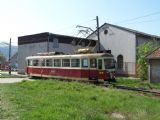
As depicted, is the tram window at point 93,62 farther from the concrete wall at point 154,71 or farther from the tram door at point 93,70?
the concrete wall at point 154,71

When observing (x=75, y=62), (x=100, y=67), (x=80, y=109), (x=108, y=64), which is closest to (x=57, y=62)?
(x=75, y=62)

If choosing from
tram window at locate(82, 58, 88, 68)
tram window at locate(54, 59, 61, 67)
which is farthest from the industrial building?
tram window at locate(82, 58, 88, 68)

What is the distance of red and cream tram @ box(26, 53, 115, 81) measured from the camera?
30.0 metres

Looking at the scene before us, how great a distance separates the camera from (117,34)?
50844 mm

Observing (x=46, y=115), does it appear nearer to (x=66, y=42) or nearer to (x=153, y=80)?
(x=153, y=80)

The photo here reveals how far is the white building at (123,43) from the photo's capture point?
48062mm

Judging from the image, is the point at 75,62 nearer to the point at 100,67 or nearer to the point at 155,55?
the point at 100,67

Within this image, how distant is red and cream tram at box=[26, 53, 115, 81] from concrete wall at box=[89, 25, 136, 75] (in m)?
14.3

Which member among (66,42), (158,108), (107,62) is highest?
(66,42)

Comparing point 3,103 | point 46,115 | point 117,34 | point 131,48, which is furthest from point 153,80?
point 46,115

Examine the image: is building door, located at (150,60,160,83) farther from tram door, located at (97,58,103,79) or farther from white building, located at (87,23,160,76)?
white building, located at (87,23,160,76)

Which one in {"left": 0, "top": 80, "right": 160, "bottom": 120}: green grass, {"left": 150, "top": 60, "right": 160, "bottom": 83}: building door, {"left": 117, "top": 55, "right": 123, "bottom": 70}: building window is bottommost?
{"left": 0, "top": 80, "right": 160, "bottom": 120}: green grass

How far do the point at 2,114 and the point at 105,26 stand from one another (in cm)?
4182

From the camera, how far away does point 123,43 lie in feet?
163
